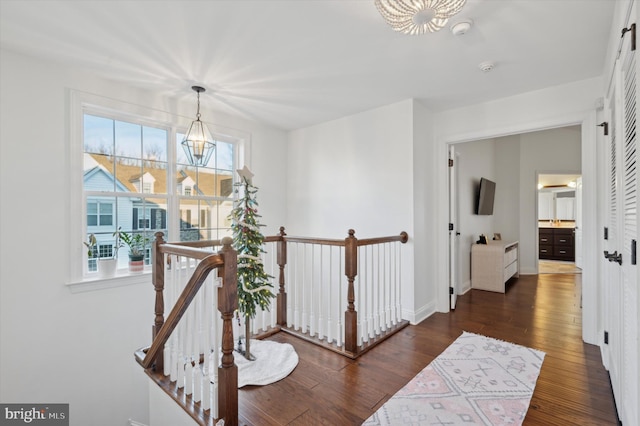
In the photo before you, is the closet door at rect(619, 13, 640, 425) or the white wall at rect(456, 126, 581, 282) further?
the white wall at rect(456, 126, 581, 282)

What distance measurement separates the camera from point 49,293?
259cm

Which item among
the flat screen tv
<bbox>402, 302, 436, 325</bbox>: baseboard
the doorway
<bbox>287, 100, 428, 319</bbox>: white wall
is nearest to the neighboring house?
<bbox>287, 100, 428, 319</bbox>: white wall

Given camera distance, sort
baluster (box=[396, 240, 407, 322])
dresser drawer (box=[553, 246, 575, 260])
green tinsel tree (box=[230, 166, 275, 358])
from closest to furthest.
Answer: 1. green tinsel tree (box=[230, 166, 275, 358])
2. baluster (box=[396, 240, 407, 322])
3. dresser drawer (box=[553, 246, 575, 260])

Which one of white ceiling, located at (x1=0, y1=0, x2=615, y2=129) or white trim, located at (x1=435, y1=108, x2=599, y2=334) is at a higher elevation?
white ceiling, located at (x1=0, y1=0, x2=615, y2=129)

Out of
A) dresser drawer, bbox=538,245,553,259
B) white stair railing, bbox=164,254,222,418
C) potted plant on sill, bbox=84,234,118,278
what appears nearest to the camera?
white stair railing, bbox=164,254,222,418

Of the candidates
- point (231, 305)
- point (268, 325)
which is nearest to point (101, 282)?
point (268, 325)

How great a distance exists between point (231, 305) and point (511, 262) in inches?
209

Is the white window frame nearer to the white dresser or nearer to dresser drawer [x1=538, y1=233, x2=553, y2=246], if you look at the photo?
the white dresser

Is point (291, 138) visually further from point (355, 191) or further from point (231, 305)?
point (231, 305)

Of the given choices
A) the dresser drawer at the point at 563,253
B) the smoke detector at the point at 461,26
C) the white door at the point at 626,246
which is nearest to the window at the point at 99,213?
the smoke detector at the point at 461,26

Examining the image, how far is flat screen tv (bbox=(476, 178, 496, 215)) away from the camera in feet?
17.1

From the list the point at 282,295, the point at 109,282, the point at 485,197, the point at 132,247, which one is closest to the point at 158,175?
the point at 132,247

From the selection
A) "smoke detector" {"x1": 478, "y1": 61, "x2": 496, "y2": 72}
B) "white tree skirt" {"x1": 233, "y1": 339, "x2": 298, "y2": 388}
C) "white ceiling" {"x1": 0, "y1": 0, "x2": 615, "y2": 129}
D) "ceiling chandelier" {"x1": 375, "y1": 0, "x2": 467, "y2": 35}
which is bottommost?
"white tree skirt" {"x1": 233, "y1": 339, "x2": 298, "y2": 388}

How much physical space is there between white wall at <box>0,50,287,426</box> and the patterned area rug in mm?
2537
